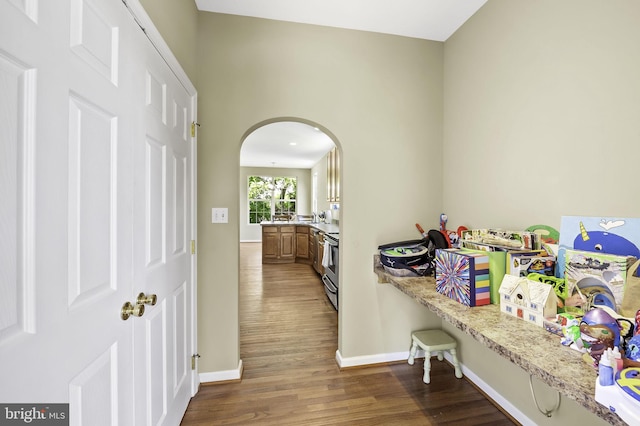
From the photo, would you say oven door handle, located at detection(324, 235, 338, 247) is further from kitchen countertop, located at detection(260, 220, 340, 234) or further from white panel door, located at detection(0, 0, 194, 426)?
white panel door, located at detection(0, 0, 194, 426)

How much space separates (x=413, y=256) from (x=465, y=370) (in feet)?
3.32

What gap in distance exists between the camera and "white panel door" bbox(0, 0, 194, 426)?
56cm

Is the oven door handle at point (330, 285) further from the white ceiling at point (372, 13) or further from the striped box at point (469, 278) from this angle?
the white ceiling at point (372, 13)

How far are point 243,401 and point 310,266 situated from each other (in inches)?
161

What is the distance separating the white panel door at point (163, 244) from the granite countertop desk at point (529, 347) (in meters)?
1.42

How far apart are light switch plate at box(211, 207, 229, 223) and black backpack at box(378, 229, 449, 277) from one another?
124cm

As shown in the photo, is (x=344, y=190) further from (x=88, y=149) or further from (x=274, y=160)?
(x=274, y=160)

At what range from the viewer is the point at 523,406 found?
62.3 inches

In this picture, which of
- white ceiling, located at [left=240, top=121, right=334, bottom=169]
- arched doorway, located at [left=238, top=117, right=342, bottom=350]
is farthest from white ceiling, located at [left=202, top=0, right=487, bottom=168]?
white ceiling, located at [left=240, top=121, right=334, bottom=169]

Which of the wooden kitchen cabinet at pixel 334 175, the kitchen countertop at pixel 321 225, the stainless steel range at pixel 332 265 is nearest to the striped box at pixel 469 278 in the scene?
the stainless steel range at pixel 332 265

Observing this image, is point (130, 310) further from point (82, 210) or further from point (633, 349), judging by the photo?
point (633, 349)

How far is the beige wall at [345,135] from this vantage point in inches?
76.7

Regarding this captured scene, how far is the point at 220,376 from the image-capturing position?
196 centimetres

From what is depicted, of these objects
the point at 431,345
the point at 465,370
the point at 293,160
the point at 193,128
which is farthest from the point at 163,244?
the point at 293,160
